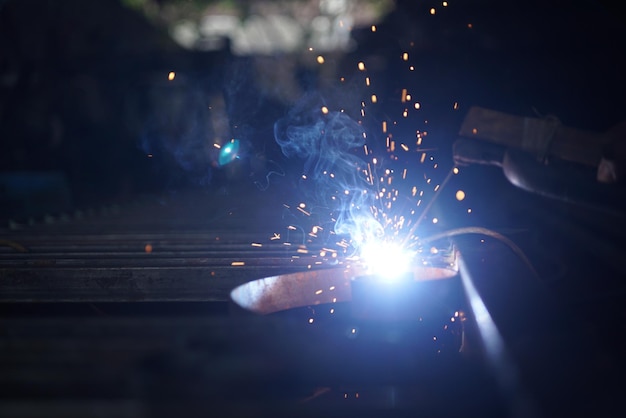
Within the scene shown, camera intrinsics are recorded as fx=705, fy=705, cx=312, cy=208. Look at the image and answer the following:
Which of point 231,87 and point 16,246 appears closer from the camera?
point 16,246

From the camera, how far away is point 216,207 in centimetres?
639

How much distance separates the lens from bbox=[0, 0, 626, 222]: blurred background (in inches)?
247

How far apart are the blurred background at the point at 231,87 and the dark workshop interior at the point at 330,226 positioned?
32mm

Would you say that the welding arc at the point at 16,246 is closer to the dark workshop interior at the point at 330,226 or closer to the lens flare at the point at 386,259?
the dark workshop interior at the point at 330,226

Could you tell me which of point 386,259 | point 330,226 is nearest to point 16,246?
point 386,259

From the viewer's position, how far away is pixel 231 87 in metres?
11.3

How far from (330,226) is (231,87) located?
718 centimetres

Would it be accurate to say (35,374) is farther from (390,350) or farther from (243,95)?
(243,95)

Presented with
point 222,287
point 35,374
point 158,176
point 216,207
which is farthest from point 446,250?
point 158,176

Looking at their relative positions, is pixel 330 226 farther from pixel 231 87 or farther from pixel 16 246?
pixel 231 87

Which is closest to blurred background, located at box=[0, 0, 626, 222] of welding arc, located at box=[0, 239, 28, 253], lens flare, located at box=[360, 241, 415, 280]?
lens flare, located at box=[360, 241, 415, 280]

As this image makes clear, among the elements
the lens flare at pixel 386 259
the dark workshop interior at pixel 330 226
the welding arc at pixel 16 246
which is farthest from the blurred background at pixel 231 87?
the welding arc at pixel 16 246

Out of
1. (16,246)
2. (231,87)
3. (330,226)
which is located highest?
(231,87)

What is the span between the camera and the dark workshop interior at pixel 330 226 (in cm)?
118
